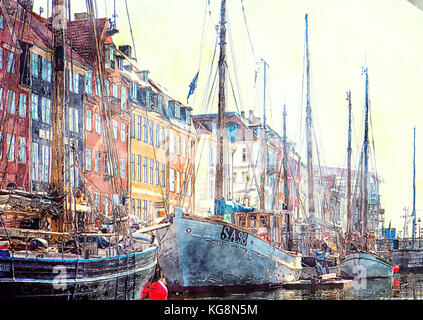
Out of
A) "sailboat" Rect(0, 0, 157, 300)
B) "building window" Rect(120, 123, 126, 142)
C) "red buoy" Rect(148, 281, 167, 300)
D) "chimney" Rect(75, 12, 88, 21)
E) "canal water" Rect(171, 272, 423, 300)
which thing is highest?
"chimney" Rect(75, 12, 88, 21)

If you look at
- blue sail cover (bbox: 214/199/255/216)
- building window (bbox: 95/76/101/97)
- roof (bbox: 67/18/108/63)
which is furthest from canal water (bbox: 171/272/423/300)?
roof (bbox: 67/18/108/63)

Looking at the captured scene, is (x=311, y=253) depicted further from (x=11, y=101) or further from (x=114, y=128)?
(x=11, y=101)

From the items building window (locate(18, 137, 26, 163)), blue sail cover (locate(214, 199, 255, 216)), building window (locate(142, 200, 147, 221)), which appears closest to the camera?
building window (locate(18, 137, 26, 163))

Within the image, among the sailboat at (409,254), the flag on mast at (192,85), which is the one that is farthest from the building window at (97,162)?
the sailboat at (409,254)

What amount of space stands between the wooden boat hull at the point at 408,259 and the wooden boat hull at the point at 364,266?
7.4 inches

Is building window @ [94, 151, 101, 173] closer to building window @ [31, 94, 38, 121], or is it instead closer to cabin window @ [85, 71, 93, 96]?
cabin window @ [85, 71, 93, 96]

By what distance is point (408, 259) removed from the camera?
37.6 feet

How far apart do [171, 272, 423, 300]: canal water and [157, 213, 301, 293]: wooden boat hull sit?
345mm

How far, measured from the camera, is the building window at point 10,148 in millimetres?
7632

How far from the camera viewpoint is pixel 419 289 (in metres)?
9.72

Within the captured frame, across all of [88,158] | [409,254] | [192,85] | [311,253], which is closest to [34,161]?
[88,158]

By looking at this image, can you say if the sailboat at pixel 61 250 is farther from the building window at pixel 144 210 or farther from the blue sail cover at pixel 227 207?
the blue sail cover at pixel 227 207

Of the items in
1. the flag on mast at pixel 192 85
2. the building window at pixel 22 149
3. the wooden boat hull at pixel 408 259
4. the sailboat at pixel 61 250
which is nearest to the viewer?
the sailboat at pixel 61 250

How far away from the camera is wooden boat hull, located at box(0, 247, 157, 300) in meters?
6.57
